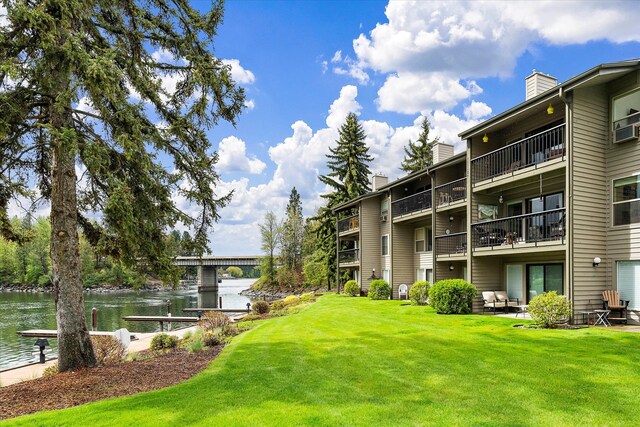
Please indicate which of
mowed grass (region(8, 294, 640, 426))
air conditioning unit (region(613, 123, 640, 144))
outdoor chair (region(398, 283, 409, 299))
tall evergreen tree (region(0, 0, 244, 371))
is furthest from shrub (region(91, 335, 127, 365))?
outdoor chair (region(398, 283, 409, 299))

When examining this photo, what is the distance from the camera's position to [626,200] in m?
13.2

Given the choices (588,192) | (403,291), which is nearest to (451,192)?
(403,291)

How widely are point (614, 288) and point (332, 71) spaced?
1523cm

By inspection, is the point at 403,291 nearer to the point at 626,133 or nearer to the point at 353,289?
the point at 353,289

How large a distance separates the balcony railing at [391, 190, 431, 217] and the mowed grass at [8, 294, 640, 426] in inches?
495

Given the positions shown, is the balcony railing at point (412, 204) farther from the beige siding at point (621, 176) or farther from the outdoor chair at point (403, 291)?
the beige siding at point (621, 176)

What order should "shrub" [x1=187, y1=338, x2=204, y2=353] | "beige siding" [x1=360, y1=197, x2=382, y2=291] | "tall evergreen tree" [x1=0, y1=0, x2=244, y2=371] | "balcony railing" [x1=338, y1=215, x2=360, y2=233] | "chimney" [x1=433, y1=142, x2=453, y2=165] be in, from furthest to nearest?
1. "balcony railing" [x1=338, y1=215, x2=360, y2=233]
2. "beige siding" [x1=360, y1=197, x2=382, y2=291]
3. "chimney" [x1=433, y1=142, x2=453, y2=165]
4. "shrub" [x1=187, y1=338, x2=204, y2=353]
5. "tall evergreen tree" [x1=0, y1=0, x2=244, y2=371]

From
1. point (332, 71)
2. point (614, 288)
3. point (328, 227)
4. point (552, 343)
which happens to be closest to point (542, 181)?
point (614, 288)

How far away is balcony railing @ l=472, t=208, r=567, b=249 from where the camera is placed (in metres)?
14.1

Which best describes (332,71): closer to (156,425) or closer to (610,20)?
(610,20)

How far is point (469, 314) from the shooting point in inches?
645

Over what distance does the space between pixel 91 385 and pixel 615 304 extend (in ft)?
46.7

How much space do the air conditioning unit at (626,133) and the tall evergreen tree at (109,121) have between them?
11.8 metres

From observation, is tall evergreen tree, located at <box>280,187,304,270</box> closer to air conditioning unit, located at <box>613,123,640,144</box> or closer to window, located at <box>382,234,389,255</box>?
window, located at <box>382,234,389,255</box>
